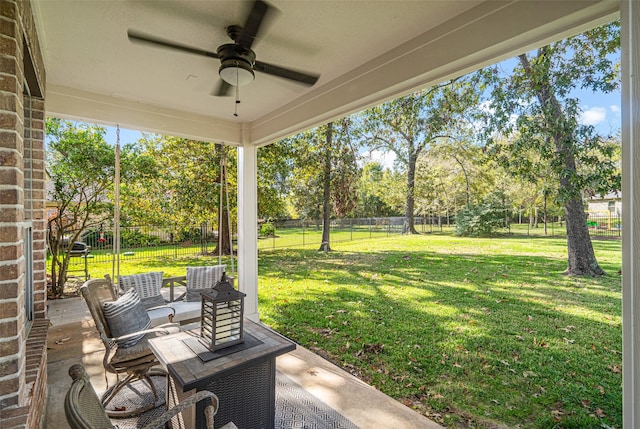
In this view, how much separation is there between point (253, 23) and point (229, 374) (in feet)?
6.34

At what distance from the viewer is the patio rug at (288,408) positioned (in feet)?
7.32

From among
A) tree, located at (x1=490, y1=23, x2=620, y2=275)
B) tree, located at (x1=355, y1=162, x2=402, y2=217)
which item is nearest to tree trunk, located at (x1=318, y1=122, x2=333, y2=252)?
tree, located at (x1=355, y1=162, x2=402, y2=217)

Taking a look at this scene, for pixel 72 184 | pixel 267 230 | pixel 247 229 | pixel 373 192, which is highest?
pixel 373 192

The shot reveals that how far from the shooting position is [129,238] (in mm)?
8438

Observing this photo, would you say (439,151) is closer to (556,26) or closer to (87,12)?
(556,26)

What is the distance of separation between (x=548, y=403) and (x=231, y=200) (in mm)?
7483

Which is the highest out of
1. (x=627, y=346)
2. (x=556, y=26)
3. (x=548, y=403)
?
(x=556, y=26)

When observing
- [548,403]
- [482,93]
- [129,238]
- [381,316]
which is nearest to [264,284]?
[381,316]

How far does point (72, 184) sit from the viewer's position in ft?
18.7

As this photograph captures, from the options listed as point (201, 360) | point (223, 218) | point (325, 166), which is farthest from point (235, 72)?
point (325, 166)

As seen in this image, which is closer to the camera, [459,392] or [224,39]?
[224,39]

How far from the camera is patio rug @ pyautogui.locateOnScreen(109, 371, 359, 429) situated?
2.23 meters

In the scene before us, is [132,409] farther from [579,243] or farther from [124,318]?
[579,243]

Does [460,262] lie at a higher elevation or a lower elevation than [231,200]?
lower
